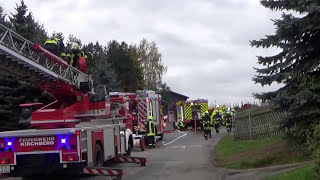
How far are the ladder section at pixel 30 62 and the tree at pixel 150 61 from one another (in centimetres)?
5906

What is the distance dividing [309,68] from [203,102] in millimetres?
31556

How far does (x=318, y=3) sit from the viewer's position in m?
10.8

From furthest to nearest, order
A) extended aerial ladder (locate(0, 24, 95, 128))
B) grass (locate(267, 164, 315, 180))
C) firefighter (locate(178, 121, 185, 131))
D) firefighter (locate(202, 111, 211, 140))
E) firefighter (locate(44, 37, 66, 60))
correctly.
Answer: firefighter (locate(178, 121, 185, 131)) → firefighter (locate(202, 111, 211, 140)) → firefighter (locate(44, 37, 66, 60)) → extended aerial ladder (locate(0, 24, 95, 128)) → grass (locate(267, 164, 315, 180))

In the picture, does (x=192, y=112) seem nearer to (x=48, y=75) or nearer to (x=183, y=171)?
(x=183, y=171)

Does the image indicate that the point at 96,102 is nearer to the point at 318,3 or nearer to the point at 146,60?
the point at 318,3

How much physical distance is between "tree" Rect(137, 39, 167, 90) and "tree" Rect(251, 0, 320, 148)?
197 ft

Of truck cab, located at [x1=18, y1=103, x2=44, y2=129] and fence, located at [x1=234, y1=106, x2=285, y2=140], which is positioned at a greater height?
truck cab, located at [x1=18, y1=103, x2=44, y2=129]

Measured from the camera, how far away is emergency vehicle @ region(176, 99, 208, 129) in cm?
4156

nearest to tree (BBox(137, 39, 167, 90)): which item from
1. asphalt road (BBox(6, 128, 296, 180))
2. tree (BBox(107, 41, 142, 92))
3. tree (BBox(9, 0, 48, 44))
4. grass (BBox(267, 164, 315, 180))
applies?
tree (BBox(107, 41, 142, 92))

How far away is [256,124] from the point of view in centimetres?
2072

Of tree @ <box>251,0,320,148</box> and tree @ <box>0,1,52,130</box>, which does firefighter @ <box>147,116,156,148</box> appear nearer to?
tree @ <box>0,1,52,130</box>

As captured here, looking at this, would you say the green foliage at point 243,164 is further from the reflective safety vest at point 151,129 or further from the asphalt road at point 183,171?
the reflective safety vest at point 151,129

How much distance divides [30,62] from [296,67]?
676cm

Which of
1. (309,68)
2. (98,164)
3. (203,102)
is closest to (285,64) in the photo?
(309,68)
